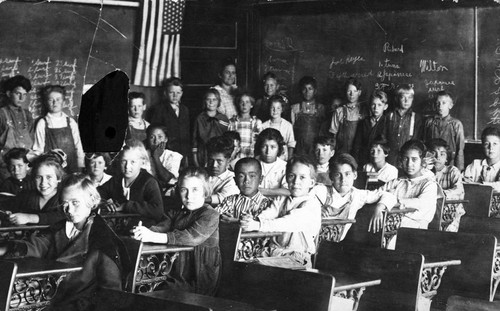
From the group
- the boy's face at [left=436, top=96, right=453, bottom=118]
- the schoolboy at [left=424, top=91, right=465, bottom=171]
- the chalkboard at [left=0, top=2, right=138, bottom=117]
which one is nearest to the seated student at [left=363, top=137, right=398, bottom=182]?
the schoolboy at [left=424, top=91, right=465, bottom=171]

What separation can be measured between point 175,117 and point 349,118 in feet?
4.00

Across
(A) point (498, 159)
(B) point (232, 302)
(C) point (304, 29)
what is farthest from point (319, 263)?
(C) point (304, 29)

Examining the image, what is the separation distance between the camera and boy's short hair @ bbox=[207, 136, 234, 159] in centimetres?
595

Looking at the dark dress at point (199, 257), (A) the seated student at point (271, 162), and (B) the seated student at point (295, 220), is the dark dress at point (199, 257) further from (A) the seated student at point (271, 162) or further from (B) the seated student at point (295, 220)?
(A) the seated student at point (271, 162)

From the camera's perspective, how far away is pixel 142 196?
548 cm

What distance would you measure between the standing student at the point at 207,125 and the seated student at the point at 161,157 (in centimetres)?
15

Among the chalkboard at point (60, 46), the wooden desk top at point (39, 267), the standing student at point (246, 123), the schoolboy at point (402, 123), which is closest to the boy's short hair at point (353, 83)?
the schoolboy at point (402, 123)

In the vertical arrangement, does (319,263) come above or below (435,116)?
below

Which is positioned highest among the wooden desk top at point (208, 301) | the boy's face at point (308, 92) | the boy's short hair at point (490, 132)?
the boy's face at point (308, 92)

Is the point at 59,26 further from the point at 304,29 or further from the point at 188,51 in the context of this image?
the point at 304,29

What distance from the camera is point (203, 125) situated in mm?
6113

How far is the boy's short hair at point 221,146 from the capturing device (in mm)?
5949

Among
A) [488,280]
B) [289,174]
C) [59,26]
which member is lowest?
[488,280]

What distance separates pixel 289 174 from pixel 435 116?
1.05 metres
